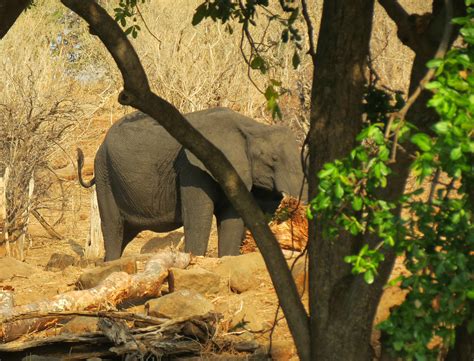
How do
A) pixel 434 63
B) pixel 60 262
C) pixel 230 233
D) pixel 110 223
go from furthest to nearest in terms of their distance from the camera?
pixel 110 223, pixel 60 262, pixel 230 233, pixel 434 63

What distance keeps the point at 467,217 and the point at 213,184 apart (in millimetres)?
8985

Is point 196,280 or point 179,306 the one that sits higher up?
point 196,280

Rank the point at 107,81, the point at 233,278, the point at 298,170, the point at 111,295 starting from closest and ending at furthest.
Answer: the point at 111,295
the point at 233,278
the point at 298,170
the point at 107,81

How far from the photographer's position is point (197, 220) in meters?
11.6

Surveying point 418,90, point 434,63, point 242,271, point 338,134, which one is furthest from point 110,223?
point 434,63

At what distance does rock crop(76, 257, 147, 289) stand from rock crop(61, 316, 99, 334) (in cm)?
119

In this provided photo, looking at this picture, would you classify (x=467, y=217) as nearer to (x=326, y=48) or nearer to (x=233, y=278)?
(x=326, y=48)

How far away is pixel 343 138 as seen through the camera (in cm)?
422

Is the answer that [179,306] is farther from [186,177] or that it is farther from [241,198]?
[186,177]

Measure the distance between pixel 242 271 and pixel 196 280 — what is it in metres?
0.40

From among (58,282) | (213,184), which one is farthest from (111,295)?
(213,184)

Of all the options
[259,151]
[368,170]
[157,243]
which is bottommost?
[368,170]

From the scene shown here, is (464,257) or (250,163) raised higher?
(250,163)

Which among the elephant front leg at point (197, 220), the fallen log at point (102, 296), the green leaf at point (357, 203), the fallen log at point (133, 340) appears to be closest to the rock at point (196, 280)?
the fallen log at point (102, 296)
